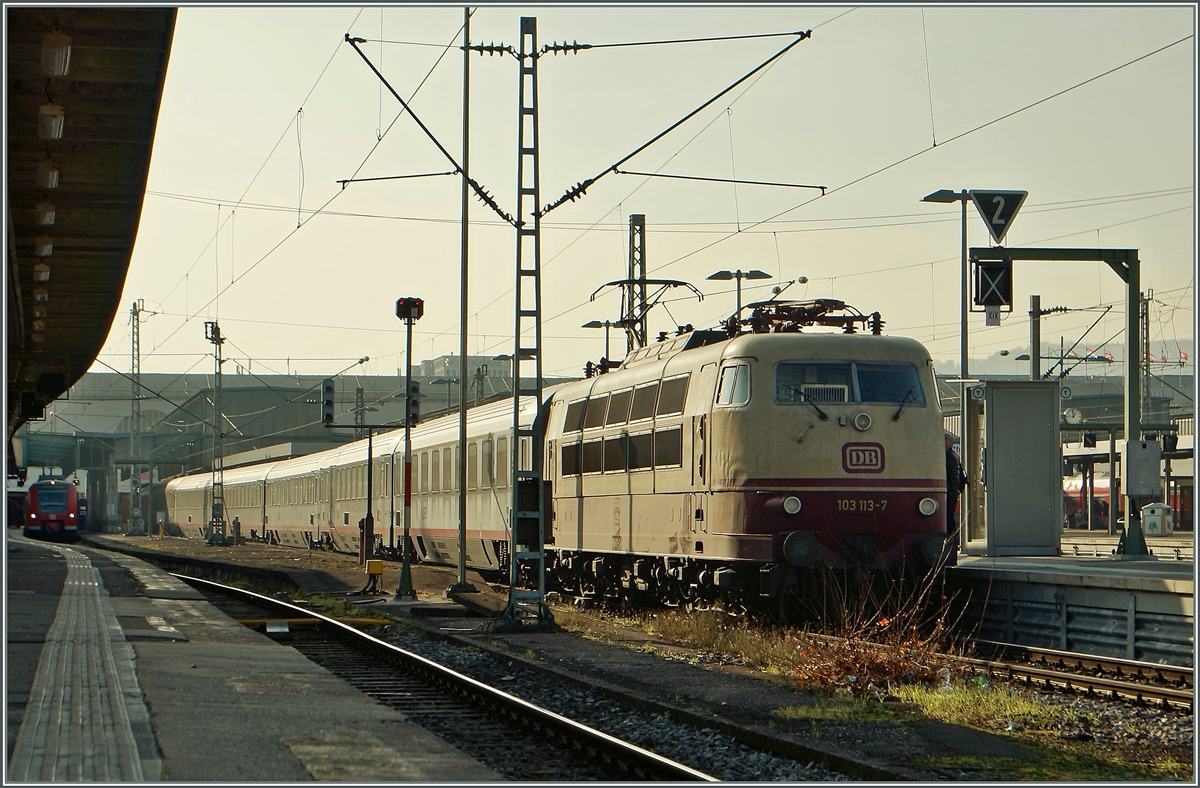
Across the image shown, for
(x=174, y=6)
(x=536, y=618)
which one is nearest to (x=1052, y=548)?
(x=536, y=618)

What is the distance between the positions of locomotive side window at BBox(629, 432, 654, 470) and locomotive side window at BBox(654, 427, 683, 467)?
6.6 inches

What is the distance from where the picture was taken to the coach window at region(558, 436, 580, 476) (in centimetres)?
2022

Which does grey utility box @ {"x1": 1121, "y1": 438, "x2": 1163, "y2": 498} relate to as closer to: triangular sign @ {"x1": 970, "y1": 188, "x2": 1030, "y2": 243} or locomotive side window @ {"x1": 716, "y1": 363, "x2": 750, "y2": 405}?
triangular sign @ {"x1": 970, "y1": 188, "x2": 1030, "y2": 243}

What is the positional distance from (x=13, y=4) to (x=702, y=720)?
7632 millimetres

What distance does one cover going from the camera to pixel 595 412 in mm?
19594

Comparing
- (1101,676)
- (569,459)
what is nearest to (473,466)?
(569,459)

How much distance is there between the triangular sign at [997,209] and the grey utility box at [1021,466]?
8.93ft

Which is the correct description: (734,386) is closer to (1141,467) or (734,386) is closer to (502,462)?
(1141,467)

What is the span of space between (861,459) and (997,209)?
6887mm

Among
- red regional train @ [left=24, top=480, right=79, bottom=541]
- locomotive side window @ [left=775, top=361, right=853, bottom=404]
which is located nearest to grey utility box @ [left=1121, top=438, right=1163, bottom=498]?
locomotive side window @ [left=775, top=361, right=853, bottom=404]

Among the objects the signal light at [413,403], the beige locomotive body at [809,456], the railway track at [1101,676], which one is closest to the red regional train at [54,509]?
the signal light at [413,403]

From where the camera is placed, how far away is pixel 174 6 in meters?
10.3

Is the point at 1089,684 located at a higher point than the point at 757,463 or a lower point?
lower

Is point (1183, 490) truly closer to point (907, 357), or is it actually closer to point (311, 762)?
point (907, 357)
